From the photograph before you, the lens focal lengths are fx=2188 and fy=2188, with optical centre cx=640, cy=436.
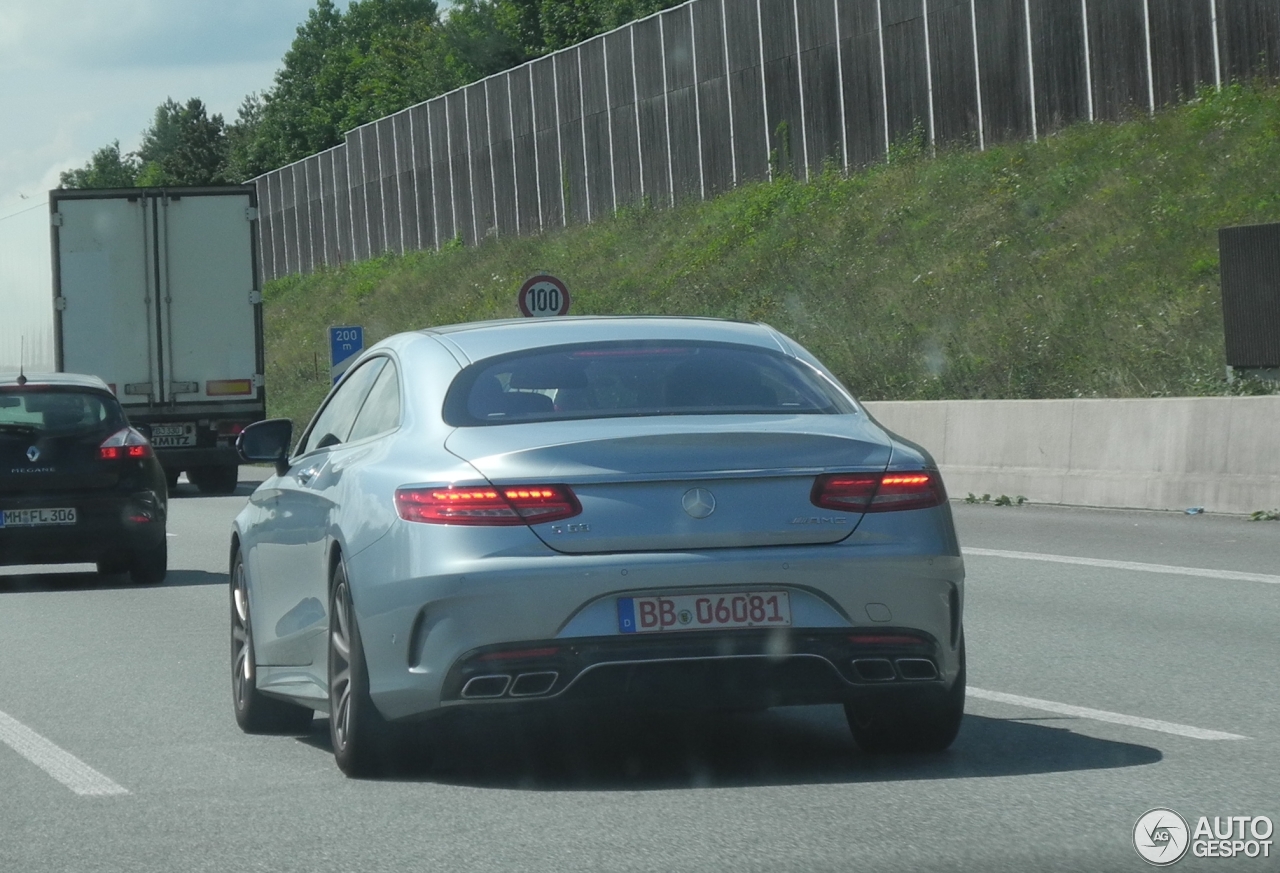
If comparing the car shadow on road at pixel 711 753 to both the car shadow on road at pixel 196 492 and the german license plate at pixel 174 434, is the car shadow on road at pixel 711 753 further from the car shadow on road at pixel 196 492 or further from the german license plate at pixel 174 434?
the german license plate at pixel 174 434

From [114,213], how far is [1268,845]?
24986 millimetres

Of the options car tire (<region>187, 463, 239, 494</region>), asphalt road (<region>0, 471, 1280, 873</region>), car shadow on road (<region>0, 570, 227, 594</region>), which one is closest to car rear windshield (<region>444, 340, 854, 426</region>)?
asphalt road (<region>0, 471, 1280, 873</region>)

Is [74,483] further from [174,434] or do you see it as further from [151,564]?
[174,434]

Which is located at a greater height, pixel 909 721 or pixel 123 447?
pixel 123 447

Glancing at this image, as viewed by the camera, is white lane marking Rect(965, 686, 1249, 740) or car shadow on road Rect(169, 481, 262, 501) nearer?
white lane marking Rect(965, 686, 1249, 740)

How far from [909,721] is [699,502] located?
1.26 meters

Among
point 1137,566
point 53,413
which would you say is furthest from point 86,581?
point 1137,566

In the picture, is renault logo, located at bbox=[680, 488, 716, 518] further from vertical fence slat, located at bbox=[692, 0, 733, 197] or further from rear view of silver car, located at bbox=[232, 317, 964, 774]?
vertical fence slat, located at bbox=[692, 0, 733, 197]

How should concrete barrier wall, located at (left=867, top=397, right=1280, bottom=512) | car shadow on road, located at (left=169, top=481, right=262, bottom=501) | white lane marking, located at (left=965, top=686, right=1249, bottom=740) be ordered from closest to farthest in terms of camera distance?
white lane marking, located at (left=965, top=686, right=1249, bottom=740) < concrete barrier wall, located at (left=867, top=397, right=1280, bottom=512) < car shadow on road, located at (left=169, top=481, right=262, bottom=501)

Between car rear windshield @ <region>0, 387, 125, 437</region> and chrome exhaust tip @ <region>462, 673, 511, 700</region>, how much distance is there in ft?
34.5

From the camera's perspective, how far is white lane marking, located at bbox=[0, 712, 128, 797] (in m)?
7.33

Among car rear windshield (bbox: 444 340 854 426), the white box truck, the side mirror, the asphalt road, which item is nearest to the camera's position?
the asphalt road

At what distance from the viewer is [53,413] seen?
16.5 meters

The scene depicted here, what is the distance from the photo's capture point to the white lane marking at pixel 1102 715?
24.9 feet
